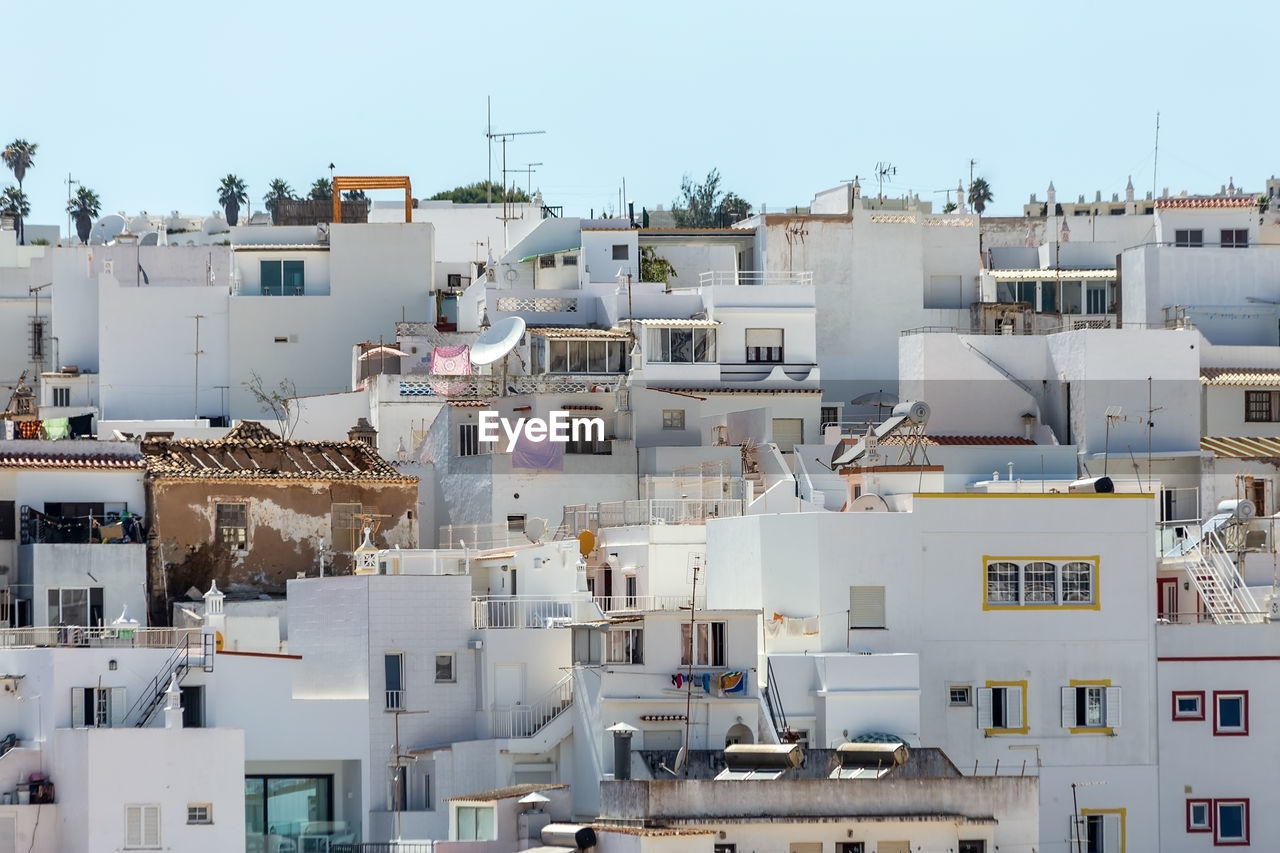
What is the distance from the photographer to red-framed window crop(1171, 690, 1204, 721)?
175 feet

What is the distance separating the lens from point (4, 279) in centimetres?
9288

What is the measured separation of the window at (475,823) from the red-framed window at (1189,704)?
45.7ft

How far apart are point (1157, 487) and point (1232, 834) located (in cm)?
A: 1450

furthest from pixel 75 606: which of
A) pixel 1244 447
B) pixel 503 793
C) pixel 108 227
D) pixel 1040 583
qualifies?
pixel 108 227

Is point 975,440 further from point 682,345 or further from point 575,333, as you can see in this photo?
point 575,333

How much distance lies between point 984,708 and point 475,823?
→ 34.3 feet

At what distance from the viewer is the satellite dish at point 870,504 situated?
53.7 m

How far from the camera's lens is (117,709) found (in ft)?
164

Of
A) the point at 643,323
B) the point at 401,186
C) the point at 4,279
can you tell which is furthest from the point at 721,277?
the point at 4,279

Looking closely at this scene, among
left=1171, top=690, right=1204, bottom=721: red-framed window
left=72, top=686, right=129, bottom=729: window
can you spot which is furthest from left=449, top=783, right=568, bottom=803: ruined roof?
left=1171, top=690, right=1204, bottom=721: red-framed window

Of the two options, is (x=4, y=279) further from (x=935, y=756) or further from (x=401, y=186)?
(x=935, y=756)

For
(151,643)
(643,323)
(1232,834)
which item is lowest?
(1232,834)

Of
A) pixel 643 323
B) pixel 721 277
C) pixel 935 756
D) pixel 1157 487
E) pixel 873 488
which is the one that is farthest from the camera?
pixel 721 277

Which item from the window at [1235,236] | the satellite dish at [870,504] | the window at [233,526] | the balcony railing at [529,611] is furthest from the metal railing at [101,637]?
the window at [1235,236]
